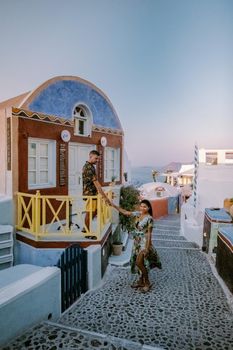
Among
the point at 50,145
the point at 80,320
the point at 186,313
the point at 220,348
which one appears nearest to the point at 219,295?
the point at 186,313

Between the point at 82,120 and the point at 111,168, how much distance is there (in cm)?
260

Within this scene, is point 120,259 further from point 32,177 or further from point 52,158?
point 52,158

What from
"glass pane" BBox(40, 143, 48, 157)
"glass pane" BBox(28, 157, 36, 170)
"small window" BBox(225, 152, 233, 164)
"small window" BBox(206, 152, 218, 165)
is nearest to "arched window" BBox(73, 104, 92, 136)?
"glass pane" BBox(40, 143, 48, 157)

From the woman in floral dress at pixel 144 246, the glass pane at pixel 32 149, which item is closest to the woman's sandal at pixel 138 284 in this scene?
the woman in floral dress at pixel 144 246

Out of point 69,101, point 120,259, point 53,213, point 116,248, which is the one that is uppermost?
point 69,101

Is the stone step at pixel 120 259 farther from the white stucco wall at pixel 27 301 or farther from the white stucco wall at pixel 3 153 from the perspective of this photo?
the white stucco wall at pixel 3 153

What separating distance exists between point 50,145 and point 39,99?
1.35m

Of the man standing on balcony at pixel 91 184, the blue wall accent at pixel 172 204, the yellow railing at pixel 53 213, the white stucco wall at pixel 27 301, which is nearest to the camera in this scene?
the white stucco wall at pixel 27 301

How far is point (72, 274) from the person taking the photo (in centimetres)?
494

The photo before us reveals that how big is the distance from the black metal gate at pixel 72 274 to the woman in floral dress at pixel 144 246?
1035 millimetres

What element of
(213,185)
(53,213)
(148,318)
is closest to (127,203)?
(213,185)

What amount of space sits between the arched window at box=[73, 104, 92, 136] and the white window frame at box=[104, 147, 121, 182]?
1377mm

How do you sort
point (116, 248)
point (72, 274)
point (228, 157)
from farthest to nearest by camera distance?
point (228, 157) < point (116, 248) < point (72, 274)

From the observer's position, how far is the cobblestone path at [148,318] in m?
3.05
